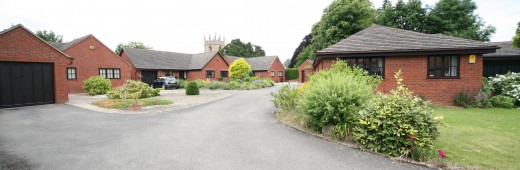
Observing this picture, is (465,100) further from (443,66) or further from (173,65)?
(173,65)

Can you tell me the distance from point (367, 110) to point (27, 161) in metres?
7.23

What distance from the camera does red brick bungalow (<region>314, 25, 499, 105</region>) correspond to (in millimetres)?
11547

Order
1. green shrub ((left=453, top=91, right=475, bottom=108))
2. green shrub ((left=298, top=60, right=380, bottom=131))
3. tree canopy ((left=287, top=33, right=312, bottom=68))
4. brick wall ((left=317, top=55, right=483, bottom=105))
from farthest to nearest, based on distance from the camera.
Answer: tree canopy ((left=287, top=33, right=312, bottom=68)) < brick wall ((left=317, top=55, right=483, bottom=105)) < green shrub ((left=453, top=91, right=475, bottom=108)) < green shrub ((left=298, top=60, right=380, bottom=131))

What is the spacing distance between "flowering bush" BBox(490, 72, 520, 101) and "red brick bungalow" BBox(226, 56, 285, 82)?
35.3 metres

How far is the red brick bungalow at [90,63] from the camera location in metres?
22.6

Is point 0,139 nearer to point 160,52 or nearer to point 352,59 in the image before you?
point 352,59

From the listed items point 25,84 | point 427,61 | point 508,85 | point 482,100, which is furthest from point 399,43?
point 25,84

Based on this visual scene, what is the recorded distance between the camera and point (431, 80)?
12.0m

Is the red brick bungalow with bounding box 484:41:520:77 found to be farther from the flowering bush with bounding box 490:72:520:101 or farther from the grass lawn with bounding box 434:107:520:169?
the grass lawn with bounding box 434:107:520:169

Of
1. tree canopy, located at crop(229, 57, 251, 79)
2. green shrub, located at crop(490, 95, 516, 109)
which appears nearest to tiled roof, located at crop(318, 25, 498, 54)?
green shrub, located at crop(490, 95, 516, 109)

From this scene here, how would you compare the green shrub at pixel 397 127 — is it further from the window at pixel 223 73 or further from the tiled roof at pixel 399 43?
the window at pixel 223 73

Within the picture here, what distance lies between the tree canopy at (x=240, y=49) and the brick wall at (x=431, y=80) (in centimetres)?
6358

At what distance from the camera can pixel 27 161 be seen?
4.55 meters

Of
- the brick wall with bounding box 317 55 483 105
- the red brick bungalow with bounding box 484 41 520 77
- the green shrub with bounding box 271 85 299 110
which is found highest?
the red brick bungalow with bounding box 484 41 520 77
